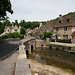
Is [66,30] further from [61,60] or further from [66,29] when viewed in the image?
[61,60]

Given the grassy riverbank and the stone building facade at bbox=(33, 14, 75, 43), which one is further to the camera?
the stone building facade at bbox=(33, 14, 75, 43)

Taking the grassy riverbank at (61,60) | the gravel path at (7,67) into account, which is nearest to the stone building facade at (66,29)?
the grassy riverbank at (61,60)

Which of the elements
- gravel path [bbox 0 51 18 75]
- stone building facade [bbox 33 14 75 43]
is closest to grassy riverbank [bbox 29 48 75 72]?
gravel path [bbox 0 51 18 75]

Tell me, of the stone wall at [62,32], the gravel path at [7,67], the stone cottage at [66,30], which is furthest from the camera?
the stone wall at [62,32]

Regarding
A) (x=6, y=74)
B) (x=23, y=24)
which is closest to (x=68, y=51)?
(x=6, y=74)

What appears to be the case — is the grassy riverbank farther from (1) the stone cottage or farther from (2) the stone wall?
(2) the stone wall

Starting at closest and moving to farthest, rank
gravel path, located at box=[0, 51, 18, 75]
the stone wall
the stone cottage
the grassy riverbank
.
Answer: gravel path, located at box=[0, 51, 18, 75] < the grassy riverbank < the stone cottage < the stone wall

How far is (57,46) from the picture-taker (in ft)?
74.2

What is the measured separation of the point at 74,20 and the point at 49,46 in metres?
15.6

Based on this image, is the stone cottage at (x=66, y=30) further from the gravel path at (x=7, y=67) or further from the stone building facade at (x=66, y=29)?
the gravel path at (x=7, y=67)

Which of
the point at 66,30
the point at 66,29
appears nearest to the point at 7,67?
the point at 66,30

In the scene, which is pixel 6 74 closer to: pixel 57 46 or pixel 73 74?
pixel 73 74

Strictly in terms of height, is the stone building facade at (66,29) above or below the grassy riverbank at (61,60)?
above

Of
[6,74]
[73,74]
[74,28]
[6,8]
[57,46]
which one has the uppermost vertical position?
[6,8]
